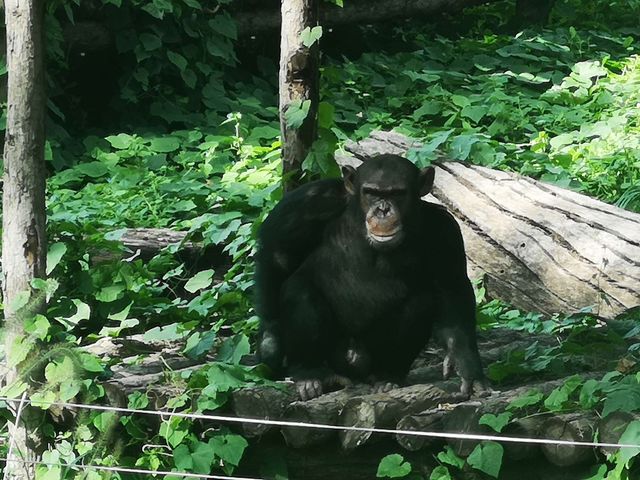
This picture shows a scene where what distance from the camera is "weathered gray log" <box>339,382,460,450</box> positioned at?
4844 millimetres

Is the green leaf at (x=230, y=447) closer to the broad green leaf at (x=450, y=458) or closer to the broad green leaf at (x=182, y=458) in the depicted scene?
the broad green leaf at (x=182, y=458)

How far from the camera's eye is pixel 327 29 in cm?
1405

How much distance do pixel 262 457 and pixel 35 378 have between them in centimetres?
114

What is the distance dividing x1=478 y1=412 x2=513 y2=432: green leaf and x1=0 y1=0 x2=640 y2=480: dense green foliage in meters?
0.11

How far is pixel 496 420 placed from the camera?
4629 mm

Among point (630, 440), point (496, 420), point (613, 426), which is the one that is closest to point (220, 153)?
point (496, 420)

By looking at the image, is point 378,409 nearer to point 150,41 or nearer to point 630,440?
point 630,440

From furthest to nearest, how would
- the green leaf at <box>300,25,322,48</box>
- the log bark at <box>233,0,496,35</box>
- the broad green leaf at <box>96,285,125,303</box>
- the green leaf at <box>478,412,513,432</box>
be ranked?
the log bark at <box>233,0,496,35</box>
the broad green leaf at <box>96,285,125,303</box>
the green leaf at <box>300,25,322,48</box>
the green leaf at <box>478,412,513,432</box>

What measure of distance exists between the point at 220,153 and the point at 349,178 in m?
5.37

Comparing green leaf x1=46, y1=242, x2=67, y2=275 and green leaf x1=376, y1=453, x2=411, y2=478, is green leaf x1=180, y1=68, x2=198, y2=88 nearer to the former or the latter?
green leaf x1=46, y1=242, x2=67, y2=275

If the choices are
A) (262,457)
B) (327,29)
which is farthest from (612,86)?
(262,457)

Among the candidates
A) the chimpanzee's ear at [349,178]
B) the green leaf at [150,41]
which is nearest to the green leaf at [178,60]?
the green leaf at [150,41]

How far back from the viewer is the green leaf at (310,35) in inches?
251

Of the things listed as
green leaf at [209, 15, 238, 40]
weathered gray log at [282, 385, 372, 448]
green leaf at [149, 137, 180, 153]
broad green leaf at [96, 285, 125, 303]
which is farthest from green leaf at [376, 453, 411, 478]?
green leaf at [209, 15, 238, 40]
